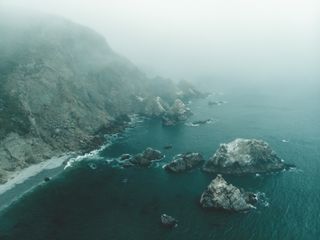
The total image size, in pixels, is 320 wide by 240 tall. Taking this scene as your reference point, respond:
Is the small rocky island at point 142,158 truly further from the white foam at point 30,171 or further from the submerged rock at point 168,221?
the submerged rock at point 168,221

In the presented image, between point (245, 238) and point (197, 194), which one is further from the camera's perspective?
point (197, 194)

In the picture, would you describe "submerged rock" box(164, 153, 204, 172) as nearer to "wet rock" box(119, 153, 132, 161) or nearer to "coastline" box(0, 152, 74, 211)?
"wet rock" box(119, 153, 132, 161)

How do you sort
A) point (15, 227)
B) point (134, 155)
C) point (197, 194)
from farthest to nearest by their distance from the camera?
point (134, 155) → point (197, 194) → point (15, 227)

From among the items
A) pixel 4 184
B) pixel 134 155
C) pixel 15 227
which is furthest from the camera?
pixel 134 155

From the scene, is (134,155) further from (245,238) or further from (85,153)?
(245,238)

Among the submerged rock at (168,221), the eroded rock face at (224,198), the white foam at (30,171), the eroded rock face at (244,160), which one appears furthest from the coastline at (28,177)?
the eroded rock face at (224,198)

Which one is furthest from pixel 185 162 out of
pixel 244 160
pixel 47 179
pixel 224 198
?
pixel 47 179

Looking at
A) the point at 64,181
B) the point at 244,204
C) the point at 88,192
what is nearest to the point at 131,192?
the point at 88,192
